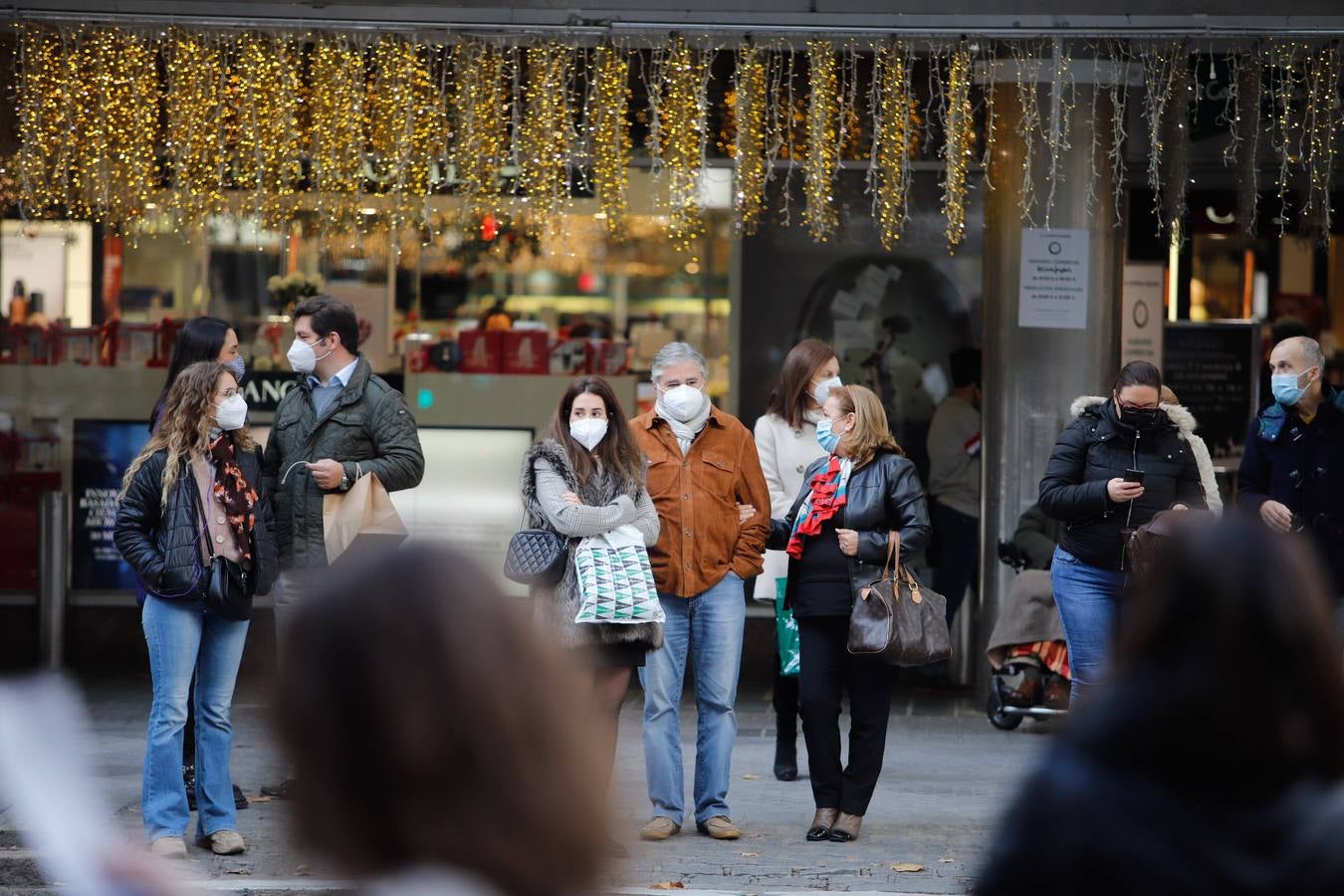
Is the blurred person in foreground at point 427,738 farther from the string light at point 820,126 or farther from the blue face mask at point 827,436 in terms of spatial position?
the string light at point 820,126

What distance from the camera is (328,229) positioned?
1037cm

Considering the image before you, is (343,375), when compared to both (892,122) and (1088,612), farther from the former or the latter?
(892,122)

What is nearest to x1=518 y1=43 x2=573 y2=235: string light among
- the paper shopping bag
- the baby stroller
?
the paper shopping bag

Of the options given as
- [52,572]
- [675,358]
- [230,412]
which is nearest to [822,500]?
[675,358]

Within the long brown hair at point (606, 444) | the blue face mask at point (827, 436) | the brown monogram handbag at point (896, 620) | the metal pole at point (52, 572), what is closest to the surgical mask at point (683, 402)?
the long brown hair at point (606, 444)

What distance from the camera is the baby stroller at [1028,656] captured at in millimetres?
8914

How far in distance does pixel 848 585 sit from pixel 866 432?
23.6 inches

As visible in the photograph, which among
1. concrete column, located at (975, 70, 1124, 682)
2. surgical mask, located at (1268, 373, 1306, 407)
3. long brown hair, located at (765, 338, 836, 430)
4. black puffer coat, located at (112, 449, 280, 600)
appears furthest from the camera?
concrete column, located at (975, 70, 1124, 682)

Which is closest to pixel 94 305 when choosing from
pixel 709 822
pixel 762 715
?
pixel 762 715

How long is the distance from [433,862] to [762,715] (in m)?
8.22

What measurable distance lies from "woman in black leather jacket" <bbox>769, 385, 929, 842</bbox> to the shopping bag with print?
2.23 feet

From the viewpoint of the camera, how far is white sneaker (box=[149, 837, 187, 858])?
643 cm

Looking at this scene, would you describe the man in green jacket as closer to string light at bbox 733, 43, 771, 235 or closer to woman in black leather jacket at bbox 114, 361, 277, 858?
woman in black leather jacket at bbox 114, 361, 277, 858

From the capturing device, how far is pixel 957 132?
8953mm
